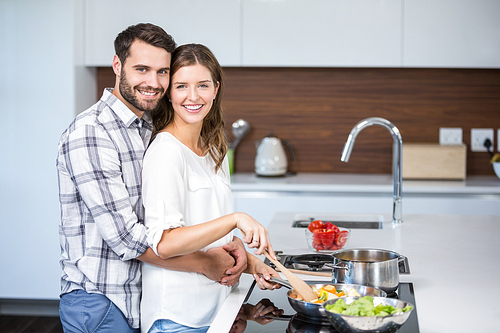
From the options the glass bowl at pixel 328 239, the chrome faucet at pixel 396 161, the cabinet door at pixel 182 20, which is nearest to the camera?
the glass bowl at pixel 328 239

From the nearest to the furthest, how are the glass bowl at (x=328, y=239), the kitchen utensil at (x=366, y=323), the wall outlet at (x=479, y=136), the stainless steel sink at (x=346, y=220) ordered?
the kitchen utensil at (x=366, y=323) < the glass bowl at (x=328, y=239) < the stainless steel sink at (x=346, y=220) < the wall outlet at (x=479, y=136)

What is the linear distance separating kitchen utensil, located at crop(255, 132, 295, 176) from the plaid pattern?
6.17ft

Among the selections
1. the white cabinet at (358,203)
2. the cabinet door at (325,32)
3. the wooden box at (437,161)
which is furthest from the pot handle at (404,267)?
the cabinet door at (325,32)

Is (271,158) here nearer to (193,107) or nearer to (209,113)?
(209,113)

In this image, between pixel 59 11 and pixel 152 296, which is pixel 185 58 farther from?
pixel 59 11

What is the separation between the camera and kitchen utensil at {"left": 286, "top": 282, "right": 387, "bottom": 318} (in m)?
1.06

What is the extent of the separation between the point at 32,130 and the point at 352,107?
6.73 ft

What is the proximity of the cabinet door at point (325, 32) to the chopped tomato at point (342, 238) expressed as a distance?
1.78 meters

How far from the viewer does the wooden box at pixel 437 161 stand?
10.3ft

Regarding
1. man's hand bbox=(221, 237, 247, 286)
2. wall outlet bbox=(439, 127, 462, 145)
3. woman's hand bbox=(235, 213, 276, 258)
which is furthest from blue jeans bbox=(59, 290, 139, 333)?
wall outlet bbox=(439, 127, 462, 145)

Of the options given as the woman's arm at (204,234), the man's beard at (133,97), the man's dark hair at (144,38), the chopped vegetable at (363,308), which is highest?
the man's dark hair at (144,38)

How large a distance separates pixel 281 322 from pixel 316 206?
6.50 feet

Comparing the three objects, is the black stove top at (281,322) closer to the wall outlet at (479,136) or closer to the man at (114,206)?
the man at (114,206)

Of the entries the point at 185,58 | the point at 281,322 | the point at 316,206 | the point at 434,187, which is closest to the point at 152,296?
the point at 281,322
